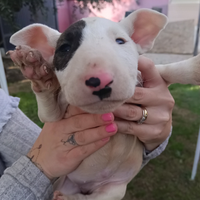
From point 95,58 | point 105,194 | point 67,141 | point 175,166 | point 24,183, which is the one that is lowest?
point 175,166

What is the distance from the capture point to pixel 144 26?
82cm

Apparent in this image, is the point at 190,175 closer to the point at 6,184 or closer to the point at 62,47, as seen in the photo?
the point at 6,184

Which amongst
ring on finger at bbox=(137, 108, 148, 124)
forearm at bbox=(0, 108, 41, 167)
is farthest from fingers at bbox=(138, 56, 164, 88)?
forearm at bbox=(0, 108, 41, 167)

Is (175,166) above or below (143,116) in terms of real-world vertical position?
below

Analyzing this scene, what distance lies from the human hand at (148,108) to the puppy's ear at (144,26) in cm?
6

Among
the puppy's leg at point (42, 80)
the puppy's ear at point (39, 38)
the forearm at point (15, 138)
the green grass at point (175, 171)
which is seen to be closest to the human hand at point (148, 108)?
the puppy's leg at point (42, 80)

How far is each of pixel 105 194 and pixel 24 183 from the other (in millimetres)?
321

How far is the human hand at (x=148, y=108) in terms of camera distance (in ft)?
2.57

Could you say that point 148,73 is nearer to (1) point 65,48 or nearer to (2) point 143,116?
(2) point 143,116

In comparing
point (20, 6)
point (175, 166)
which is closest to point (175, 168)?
point (175, 166)

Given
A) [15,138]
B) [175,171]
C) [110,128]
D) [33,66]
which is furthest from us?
[175,171]

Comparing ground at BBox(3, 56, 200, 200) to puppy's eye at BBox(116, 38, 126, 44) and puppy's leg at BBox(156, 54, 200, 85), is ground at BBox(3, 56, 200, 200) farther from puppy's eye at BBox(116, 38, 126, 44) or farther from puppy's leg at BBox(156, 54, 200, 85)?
puppy's eye at BBox(116, 38, 126, 44)

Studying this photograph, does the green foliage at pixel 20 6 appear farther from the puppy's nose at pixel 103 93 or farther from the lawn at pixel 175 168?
the puppy's nose at pixel 103 93

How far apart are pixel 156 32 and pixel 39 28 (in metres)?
0.42
